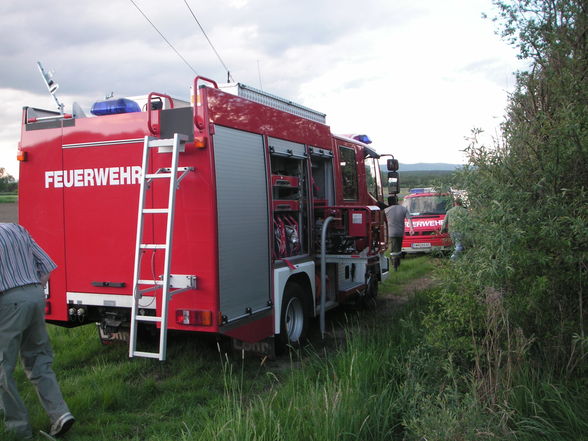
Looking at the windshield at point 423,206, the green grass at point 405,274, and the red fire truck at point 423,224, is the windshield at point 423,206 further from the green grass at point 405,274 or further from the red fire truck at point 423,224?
the green grass at point 405,274

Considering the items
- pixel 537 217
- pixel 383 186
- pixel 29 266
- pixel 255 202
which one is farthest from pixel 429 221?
pixel 29 266

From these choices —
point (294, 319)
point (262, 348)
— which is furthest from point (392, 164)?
point (262, 348)

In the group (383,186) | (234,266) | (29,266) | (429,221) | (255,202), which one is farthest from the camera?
(429,221)

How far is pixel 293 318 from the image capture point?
6.90m

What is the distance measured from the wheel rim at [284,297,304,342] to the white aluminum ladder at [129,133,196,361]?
1863 millimetres

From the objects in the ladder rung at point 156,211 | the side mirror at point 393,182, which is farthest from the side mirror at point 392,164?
the ladder rung at point 156,211

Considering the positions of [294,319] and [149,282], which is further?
[294,319]

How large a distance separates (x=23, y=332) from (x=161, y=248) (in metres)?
1.32

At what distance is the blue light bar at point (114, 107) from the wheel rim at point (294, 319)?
9.54 ft

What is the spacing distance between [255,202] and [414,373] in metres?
2.49

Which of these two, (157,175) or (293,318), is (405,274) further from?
(157,175)

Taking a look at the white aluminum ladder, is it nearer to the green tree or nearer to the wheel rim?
the wheel rim

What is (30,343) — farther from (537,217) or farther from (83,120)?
(537,217)

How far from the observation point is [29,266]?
4.43 metres
